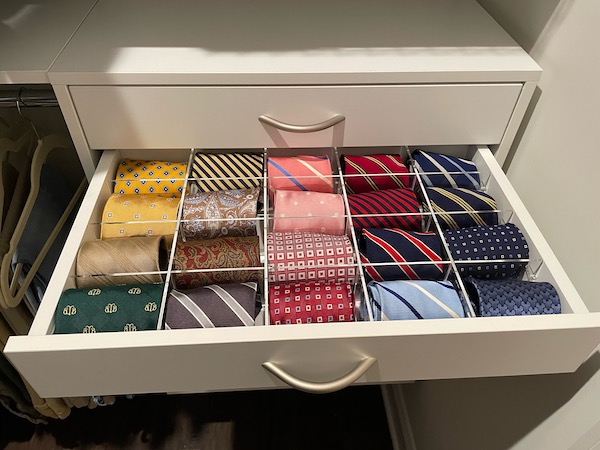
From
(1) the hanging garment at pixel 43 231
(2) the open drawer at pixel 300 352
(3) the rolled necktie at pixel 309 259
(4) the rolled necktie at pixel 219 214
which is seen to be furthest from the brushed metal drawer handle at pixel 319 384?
(1) the hanging garment at pixel 43 231

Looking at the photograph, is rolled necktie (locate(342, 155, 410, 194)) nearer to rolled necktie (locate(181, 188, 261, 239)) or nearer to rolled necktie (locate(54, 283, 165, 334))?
rolled necktie (locate(181, 188, 261, 239))

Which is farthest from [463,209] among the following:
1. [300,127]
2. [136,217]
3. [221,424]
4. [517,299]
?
[221,424]

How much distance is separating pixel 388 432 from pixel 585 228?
0.80 metres

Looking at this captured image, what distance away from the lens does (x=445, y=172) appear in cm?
83

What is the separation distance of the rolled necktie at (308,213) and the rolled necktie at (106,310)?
22cm

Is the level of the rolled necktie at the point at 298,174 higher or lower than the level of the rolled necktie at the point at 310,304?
higher

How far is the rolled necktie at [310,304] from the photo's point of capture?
0.66m

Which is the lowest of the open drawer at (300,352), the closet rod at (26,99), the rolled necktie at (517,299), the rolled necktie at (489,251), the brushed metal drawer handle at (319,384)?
the brushed metal drawer handle at (319,384)

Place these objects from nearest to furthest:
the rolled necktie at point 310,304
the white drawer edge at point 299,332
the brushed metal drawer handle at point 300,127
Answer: the white drawer edge at point 299,332 → the rolled necktie at point 310,304 → the brushed metal drawer handle at point 300,127

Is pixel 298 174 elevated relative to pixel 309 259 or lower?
elevated

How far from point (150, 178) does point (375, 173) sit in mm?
384

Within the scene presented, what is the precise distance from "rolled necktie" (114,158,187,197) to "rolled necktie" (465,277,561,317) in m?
0.51

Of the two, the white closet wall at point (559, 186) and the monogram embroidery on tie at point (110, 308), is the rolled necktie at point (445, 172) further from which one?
the monogram embroidery on tie at point (110, 308)

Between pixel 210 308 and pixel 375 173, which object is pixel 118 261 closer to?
pixel 210 308
